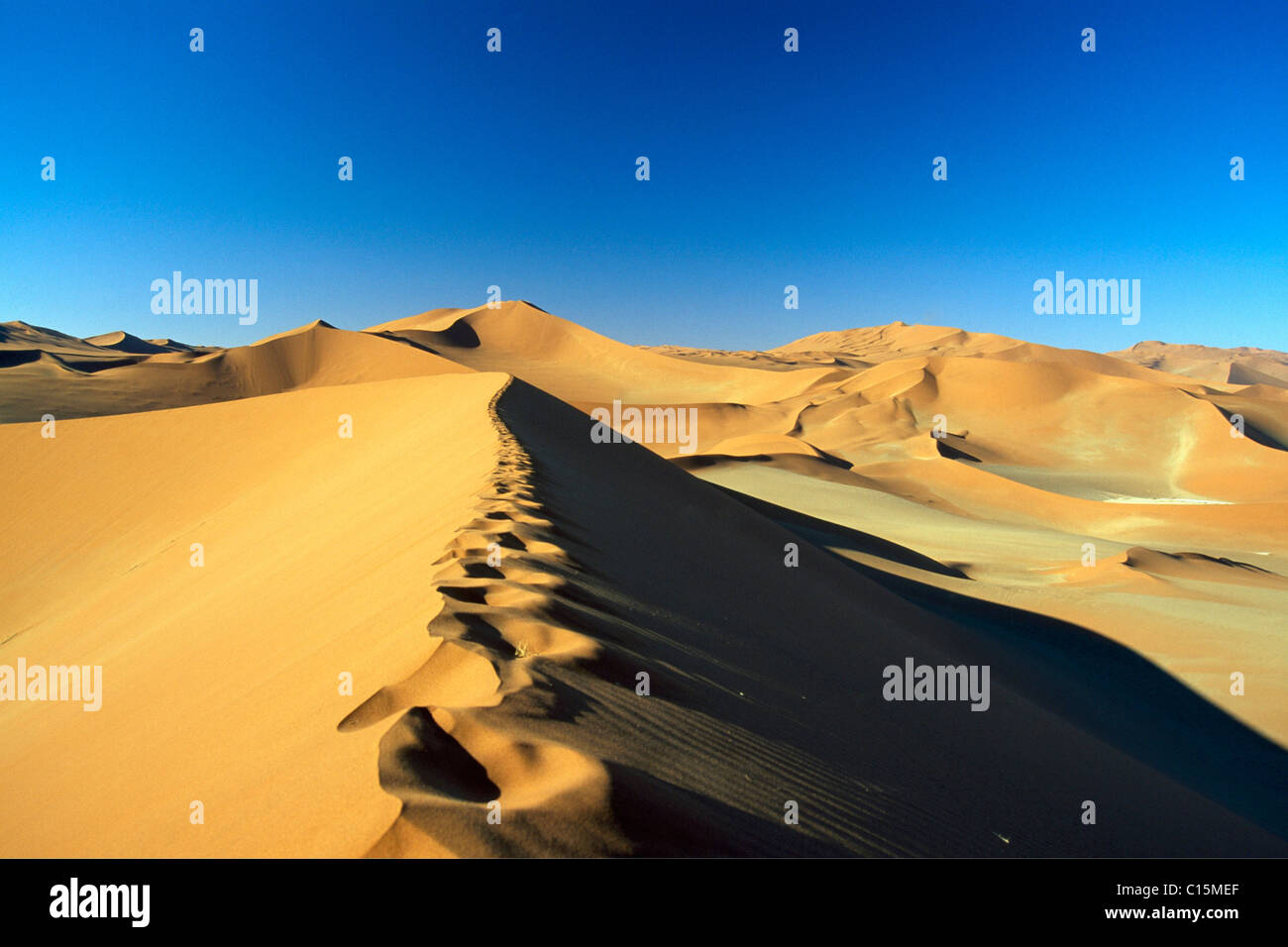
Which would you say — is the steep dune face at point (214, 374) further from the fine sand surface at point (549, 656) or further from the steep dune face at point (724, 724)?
the steep dune face at point (724, 724)

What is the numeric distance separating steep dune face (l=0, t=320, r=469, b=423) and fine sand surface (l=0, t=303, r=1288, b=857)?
18462 mm

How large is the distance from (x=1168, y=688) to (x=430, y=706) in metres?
9.48

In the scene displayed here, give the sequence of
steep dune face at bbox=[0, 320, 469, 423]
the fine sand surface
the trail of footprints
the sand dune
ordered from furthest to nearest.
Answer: the sand dune < steep dune face at bbox=[0, 320, 469, 423] < the fine sand surface < the trail of footprints

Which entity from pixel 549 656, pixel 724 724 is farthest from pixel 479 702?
pixel 724 724

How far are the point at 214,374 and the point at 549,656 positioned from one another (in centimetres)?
4258

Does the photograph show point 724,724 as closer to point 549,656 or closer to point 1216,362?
point 549,656

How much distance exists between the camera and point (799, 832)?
222 centimetres

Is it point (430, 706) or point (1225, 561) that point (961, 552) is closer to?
point (1225, 561)

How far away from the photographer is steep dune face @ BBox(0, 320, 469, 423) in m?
29.5

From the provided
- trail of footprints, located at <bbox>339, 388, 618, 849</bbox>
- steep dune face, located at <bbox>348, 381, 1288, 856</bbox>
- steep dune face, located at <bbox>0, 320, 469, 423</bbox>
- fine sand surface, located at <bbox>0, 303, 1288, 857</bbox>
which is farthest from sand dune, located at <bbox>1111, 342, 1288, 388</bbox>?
trail of footprints, located at <bbox>339, 388, 618, 849</bbox>

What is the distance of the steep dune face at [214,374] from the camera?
29.5 m

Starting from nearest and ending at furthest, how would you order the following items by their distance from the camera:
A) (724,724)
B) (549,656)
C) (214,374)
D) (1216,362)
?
(549,656), (724,724), (214,374), (1216,362)

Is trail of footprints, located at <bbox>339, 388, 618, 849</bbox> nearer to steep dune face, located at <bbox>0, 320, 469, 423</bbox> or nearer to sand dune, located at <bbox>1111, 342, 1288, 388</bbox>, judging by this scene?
steep dune face, located at <bbox>0, 320, 469, 423</bbox>

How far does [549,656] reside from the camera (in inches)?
108
